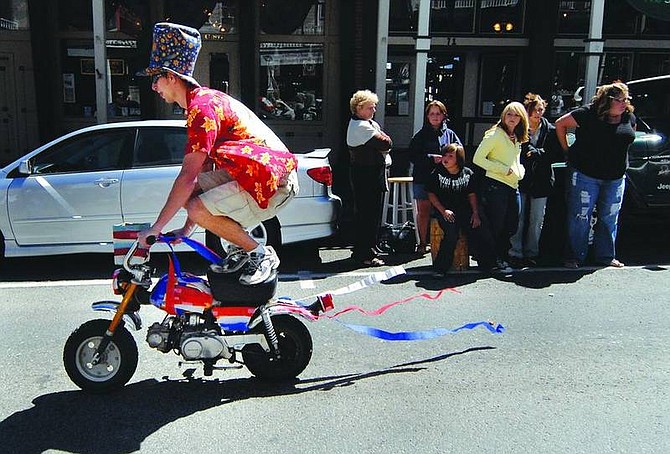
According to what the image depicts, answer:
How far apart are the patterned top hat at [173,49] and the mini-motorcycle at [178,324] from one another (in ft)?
3.26

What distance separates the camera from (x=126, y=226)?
396cm

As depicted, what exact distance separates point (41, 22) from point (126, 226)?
11.3 meters

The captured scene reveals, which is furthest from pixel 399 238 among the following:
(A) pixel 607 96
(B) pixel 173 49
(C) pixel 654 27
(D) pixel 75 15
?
(C) pixel 654 27

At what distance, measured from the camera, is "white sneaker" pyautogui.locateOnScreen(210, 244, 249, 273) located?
4.02 metres

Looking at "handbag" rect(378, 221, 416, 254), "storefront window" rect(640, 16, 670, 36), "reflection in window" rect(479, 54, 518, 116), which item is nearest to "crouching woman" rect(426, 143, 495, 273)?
"handbag" rect(378, 221, 416, 254)

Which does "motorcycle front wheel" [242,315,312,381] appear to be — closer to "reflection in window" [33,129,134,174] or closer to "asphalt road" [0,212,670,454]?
"asphalt road" [0,212,670,454]

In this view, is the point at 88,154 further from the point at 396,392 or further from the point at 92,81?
the point at 92,81

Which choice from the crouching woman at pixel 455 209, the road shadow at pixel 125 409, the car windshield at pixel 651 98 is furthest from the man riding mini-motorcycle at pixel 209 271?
the car windshield at pixel 651 98

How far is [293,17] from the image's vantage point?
1370 cm

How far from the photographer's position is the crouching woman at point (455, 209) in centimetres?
680

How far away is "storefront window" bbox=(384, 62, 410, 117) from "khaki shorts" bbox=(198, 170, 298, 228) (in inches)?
428

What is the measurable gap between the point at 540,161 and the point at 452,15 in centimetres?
813

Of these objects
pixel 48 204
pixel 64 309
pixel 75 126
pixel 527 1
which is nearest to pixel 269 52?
pixel 75 126

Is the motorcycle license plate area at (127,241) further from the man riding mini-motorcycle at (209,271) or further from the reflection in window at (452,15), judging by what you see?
the reflection in window at (452,15)
